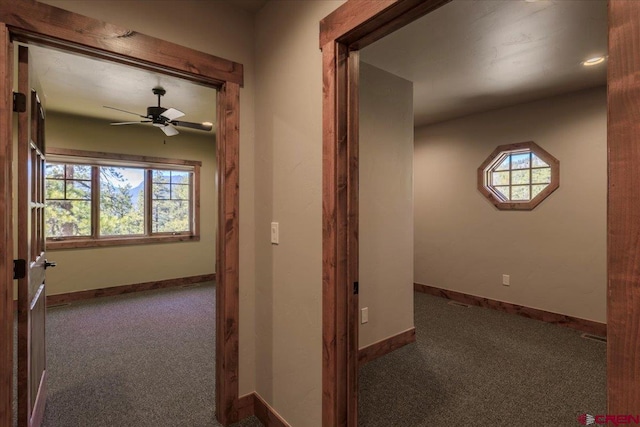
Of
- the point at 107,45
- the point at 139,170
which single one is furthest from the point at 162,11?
the point at 139,170

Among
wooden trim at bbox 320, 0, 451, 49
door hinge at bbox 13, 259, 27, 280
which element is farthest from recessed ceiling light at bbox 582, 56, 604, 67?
door hinge at bbox 13, 259, 27, 280

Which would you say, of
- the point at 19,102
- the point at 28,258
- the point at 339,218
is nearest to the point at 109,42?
the point at 19,102

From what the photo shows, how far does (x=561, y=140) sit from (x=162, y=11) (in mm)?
4003

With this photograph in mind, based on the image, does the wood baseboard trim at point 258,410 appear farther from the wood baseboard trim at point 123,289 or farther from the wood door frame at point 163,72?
the wood baseboard trim at point 123,289

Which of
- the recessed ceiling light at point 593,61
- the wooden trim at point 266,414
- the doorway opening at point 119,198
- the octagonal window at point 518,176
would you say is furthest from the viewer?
the octagonal window at point 518,176

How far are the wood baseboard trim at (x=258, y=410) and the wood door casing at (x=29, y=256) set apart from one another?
106 cm

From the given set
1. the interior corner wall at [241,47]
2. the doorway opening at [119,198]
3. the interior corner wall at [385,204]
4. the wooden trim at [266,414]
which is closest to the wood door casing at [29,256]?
the interior corner wall at [241,47]

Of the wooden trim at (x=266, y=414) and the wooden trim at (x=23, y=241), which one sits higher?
the wooden trim at (x=23, y=241)

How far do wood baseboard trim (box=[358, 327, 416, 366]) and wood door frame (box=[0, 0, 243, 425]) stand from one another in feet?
3.95

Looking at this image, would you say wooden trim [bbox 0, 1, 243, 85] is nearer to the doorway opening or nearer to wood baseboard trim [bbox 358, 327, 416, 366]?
the doorway opening

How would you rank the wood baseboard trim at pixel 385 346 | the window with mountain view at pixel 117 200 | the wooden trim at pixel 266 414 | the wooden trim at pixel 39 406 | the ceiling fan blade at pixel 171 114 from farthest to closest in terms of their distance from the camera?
1. the window with mountain view at pixel 117 200
2. the ceiling fan blade at pixel 171 114
3. the wood baseboard trim at pixel 385 346
4. the wooden trim at pixel 266 414
5. the wooden trim at pixel 39 406

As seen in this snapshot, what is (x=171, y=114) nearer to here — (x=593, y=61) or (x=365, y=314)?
(x=365, y=314)

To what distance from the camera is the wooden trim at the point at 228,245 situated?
1.91m

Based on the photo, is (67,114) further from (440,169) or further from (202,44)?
(440,169)
